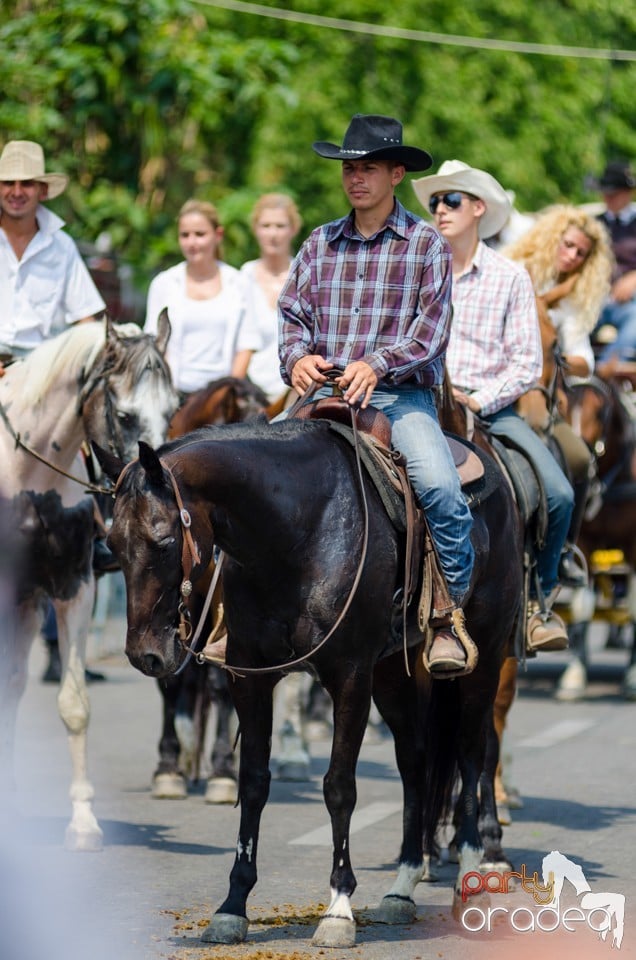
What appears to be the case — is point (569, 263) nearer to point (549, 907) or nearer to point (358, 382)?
point (358, 382)

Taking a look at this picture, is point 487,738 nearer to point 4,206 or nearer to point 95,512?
point 95,512

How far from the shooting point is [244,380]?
10.7 meters

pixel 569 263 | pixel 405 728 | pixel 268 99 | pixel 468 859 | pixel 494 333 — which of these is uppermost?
pixel 268 99

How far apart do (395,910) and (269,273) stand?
586 centimetres

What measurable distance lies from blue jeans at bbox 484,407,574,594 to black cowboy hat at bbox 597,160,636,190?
7.29 m

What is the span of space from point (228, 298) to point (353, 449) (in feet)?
15.5

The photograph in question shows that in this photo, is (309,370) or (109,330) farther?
(109,330)

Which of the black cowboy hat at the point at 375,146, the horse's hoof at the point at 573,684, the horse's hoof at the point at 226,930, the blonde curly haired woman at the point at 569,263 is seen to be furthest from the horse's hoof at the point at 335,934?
the horse's hoof at the point at 573,684

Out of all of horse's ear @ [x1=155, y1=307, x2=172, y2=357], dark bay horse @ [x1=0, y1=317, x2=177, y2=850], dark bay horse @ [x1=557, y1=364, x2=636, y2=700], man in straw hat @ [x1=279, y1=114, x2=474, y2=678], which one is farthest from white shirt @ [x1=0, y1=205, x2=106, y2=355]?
Answer: dark bay horse @ [x1=557, y1=364, x2=636, y2=700]

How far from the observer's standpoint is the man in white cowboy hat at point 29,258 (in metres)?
9.41

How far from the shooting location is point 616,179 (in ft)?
51.8

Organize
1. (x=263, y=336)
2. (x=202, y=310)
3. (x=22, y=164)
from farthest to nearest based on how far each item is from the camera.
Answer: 1. (x=263, y=336)
2. (x=202, y=310)
3. (x=22, y=164)

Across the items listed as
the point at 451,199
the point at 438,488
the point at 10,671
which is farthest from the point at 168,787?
the point at 438,488

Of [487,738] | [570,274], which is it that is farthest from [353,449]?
[570,274]
